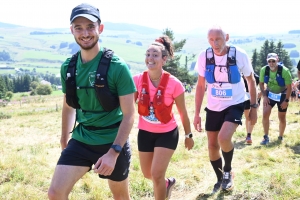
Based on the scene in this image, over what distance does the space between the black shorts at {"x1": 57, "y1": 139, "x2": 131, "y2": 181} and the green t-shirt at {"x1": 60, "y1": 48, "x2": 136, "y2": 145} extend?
0.06 meters

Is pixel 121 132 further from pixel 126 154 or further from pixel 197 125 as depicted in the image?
pixel 197 125

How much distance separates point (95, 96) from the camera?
3.31 meters

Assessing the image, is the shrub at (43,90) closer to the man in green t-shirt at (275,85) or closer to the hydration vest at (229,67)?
the man in green t-shirt at (275,85)

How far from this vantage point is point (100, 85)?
316cm

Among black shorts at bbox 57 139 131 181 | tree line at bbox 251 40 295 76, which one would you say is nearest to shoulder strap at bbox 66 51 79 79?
black shorts at bbox 57 139 131 181

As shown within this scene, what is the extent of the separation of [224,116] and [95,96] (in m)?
2.51

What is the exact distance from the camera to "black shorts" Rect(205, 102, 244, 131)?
502 cm

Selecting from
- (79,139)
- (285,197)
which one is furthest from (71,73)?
(285,197)

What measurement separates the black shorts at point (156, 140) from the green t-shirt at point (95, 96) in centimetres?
108

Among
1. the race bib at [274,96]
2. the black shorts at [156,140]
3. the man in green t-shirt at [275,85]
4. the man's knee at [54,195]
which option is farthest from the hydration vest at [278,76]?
the man's knee at [54,195]

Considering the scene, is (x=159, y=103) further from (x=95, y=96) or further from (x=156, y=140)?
(x=95, y=96)

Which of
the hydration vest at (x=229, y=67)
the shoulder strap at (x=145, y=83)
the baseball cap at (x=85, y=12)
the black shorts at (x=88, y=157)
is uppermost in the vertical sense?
the baseball cap at (x=85, y=12)

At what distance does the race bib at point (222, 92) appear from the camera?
5.05 metres

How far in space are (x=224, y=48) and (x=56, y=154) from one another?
17.4 feet
